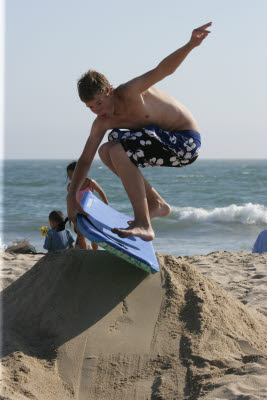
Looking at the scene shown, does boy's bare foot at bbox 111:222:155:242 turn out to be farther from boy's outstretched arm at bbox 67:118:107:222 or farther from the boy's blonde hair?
the boy's blonde hair

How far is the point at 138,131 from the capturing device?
11.8 ft

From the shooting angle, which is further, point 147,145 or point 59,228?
point 59,228

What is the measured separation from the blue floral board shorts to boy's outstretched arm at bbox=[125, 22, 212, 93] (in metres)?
0.31

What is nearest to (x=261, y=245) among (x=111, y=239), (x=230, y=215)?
(x=111, y=239)

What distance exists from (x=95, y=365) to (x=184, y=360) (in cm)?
53

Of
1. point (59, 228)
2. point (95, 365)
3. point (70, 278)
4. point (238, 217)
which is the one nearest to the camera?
point (95, 365)

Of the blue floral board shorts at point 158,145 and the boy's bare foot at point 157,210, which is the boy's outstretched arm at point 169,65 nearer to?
the blue floral board shorts at point 158,145

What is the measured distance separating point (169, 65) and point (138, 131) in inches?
19.5

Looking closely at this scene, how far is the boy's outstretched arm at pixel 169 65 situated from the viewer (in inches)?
129

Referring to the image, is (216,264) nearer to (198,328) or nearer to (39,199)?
(198,328)

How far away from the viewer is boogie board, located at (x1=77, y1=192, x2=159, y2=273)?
11.0 ft

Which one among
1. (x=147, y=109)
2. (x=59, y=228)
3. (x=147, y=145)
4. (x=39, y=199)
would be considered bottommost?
(x=39, y=199)

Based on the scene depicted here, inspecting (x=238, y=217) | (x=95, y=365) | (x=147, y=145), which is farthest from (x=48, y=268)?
(x=238, y=217)

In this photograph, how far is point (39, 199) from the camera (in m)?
22.0
